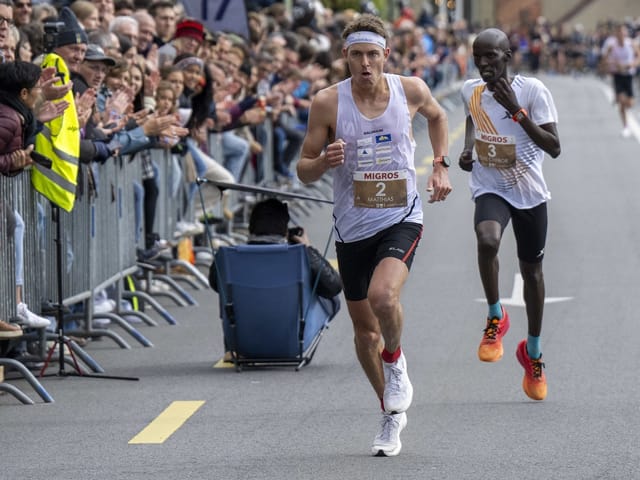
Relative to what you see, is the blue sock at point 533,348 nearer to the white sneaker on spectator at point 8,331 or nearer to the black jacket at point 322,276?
the black jacket at point 322,276

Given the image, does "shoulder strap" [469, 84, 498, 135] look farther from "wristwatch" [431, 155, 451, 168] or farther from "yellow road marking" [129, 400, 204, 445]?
"yellow road marking" [129, 400, 204, 445]

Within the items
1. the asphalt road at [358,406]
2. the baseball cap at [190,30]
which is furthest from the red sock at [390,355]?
the baseball cap at [190,30]

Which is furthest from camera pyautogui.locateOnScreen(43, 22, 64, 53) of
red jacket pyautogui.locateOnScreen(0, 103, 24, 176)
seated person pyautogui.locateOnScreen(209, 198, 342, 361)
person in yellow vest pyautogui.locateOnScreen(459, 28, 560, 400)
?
person in yellow vest pyautogui.locateOnScreen(459, 28, 560, 400)

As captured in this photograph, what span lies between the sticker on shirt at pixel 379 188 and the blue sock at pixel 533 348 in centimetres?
175

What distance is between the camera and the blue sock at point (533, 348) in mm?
9898

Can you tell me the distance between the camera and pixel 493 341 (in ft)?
32.6

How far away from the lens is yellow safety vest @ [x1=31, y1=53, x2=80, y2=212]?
11.0 m

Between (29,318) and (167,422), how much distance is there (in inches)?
65.2

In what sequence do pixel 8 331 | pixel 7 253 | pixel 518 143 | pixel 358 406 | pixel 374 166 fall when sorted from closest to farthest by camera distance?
pixel 374 166 < pixel 358 406 < pixel 518 143 < pixel 8 331 < pixel 7 253

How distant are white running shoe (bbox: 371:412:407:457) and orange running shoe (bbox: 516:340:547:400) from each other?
1480 mm

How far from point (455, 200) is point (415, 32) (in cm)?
1946

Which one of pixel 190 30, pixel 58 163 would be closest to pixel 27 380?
pixel 58 163

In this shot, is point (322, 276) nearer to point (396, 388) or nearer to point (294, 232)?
point (294, 232)

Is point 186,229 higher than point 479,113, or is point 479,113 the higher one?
point 479,113
